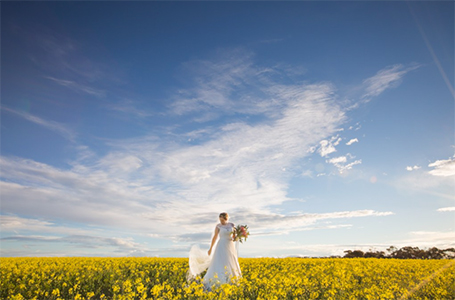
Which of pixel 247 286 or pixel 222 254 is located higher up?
pixel 222 254

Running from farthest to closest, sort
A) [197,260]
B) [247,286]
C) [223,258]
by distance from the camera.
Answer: [197,260] → [223,258] → [247,286]

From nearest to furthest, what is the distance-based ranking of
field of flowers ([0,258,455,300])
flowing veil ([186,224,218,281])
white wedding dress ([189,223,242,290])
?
field of flowers ([0,258,455,300]) → white wedding dress ([189,223,242,290]) → flowing veil ([186,224,218,281])

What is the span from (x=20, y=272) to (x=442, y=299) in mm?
18575

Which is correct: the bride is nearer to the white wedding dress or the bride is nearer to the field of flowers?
the white wedding dress

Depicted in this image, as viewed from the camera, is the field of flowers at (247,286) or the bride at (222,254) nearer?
the field of flowers at (247,286)

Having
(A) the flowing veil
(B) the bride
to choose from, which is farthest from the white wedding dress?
(A) the flowing veil

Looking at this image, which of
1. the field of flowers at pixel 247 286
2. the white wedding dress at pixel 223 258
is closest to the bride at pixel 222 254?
the white wedding dress at pixel 223 258

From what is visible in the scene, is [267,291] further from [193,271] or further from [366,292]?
[193,271]

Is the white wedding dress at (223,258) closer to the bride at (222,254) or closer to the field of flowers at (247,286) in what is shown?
the bride at (222,254)

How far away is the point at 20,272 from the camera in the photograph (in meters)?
16.0

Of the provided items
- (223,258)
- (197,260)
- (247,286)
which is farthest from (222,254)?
(247,286)

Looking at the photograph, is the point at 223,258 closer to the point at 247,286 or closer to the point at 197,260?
the point at 197,260

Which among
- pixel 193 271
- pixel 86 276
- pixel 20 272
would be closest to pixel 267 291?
pixel 193 271

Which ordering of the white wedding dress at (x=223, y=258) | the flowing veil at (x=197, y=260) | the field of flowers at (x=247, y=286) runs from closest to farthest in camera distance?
the field of flowers at (x=247, y=286) < the white wedding dress at (x=223, y=258) < the flowing veil at (x=197, y=260)
